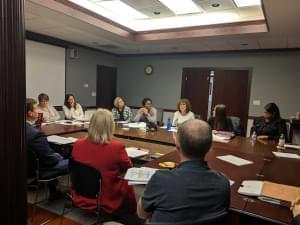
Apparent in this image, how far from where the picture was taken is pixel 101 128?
2.06 m

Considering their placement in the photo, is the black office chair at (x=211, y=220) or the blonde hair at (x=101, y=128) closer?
the black office chair at (x=211, y=220)

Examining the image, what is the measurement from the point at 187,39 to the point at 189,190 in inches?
162

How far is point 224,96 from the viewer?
6.19 meters

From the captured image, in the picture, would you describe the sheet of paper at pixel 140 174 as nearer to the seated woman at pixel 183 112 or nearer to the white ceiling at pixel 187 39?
the white ceiling at pixel 187 39

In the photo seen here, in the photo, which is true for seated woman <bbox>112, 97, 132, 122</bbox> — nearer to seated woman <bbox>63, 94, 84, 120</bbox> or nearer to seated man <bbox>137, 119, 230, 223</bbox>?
seated woman <bbox>63, 94, 84, 120</bbox>

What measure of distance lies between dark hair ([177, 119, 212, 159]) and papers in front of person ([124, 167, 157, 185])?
0.51 m

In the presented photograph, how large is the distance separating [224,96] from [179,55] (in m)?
1.62

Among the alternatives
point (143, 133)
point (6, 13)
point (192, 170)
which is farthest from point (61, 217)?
point (6, 13)

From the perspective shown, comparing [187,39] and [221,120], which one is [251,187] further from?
[187,39]

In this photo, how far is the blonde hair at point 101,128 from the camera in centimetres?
203

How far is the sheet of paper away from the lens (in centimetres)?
164

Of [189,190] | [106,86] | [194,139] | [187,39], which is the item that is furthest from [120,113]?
[189,190]

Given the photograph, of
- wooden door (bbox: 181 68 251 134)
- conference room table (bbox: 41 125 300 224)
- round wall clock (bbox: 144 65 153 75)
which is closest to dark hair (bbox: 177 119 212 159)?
conference room table (bbox: 41 125 300 224)

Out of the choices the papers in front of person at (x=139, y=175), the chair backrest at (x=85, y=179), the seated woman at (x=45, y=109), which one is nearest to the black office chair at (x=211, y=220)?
the papers in front of person at (x=139, y=175)
